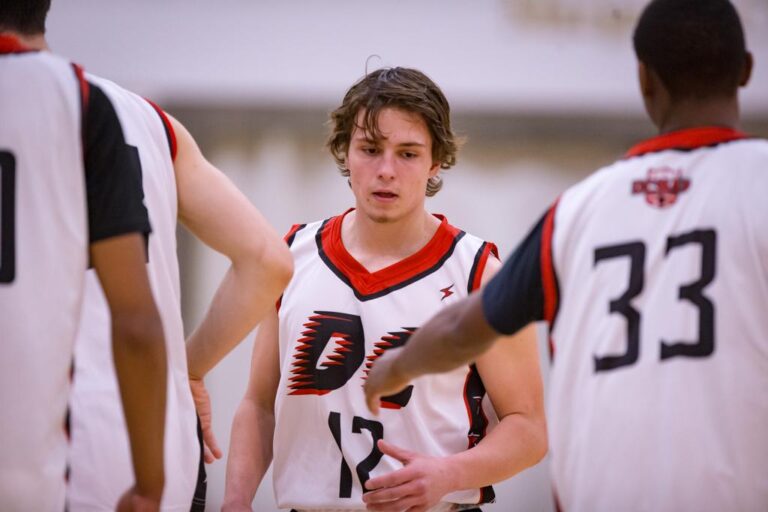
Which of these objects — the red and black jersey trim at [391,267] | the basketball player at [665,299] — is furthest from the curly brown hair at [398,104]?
the basketball player at [665,299]

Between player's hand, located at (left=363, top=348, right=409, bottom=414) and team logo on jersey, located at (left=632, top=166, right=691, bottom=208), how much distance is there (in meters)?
0.78

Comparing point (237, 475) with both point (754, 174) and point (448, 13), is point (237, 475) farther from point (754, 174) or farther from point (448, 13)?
point (448, 13)

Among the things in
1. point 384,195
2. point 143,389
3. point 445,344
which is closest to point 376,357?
point 384,195

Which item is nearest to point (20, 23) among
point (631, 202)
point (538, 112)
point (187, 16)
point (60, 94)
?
point (60, 94)

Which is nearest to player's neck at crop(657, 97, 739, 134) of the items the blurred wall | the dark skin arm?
the dark skin arm

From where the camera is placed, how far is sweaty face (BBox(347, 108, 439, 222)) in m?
3.43

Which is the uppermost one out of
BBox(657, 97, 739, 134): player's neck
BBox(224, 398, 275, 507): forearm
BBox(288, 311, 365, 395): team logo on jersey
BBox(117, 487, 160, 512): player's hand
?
BBox(657, 97, 739, 134): player's neck

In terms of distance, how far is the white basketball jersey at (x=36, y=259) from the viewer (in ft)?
6.97

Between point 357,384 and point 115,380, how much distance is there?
1.05m

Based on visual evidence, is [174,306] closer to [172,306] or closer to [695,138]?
[172,306]

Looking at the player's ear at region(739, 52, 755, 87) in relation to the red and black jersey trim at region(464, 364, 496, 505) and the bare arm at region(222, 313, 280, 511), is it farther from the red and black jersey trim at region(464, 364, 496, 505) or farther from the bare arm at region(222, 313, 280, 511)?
the bare arm at region(222, 313, 280, 511)

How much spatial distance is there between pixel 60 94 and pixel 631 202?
1.28 meters

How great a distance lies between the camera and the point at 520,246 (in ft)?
7.85

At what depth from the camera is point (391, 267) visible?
3492 millimetres
